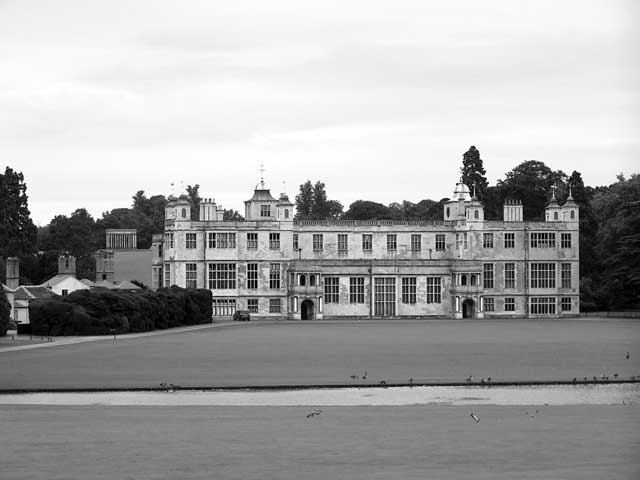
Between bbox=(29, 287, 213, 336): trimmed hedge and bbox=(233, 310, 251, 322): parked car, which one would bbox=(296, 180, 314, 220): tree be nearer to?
bbox=(233, 310, 251, 322): parked car

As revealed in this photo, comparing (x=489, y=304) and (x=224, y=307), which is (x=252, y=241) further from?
(x=489, y=304)

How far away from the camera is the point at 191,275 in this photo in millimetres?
91625

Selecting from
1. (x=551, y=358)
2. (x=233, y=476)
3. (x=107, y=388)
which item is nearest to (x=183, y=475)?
(x=233, y=476)

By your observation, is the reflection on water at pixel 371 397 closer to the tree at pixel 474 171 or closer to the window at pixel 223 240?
the window at pixel 223 240

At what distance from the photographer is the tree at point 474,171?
118562 mm

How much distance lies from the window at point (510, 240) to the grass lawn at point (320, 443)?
67680 mm

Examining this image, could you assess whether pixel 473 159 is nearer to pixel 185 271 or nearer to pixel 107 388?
pixel 185 271

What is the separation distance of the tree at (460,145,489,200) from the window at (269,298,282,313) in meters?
32.6

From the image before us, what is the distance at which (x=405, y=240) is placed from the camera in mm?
97000

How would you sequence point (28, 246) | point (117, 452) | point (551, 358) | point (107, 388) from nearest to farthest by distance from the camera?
point (117, 452)
point (107, 388)
point (551, 358)
point (28, 246)

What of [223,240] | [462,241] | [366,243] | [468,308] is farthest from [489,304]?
[223,240]

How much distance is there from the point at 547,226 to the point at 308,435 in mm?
74779

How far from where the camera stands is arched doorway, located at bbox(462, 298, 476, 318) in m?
94.6

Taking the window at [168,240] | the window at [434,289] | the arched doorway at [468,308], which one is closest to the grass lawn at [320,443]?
the window at [168,240]
